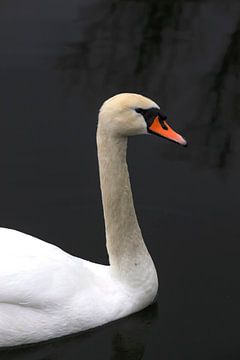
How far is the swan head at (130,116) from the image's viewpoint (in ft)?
15.0

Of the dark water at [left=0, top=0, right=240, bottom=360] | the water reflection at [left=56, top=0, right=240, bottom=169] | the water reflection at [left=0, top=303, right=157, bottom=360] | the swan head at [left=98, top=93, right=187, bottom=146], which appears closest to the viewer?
the swan head at [left=98, top=93, right=187, bottom=146]

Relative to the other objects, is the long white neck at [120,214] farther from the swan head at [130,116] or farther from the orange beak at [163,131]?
the orange beak at [163,131]

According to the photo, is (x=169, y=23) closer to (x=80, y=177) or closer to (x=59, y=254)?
(x=80, y=177)

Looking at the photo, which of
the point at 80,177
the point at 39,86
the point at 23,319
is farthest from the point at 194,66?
the point at 23,319

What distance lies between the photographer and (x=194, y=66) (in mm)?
8367

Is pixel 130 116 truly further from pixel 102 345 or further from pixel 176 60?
pixel 176 60

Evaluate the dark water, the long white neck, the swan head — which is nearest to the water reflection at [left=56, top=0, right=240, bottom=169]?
the dark water

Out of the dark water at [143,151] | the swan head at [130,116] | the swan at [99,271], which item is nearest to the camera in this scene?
the swan head at [130,116]

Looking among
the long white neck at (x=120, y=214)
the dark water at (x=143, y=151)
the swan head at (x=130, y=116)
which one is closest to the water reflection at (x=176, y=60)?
the dark water at (x=143, y=151)

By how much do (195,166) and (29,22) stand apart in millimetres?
3225

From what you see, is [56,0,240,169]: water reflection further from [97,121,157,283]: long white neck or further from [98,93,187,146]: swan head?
[98,93,187,146]: swan head

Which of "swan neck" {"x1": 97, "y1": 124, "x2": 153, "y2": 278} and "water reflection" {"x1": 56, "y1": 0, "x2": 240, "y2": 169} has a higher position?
"water reflection" {"x1": 56, "y1": 0, "x2": 240, "y2": 169}

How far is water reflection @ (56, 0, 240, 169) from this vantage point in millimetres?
7422

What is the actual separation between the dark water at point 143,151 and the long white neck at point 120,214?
382mm
